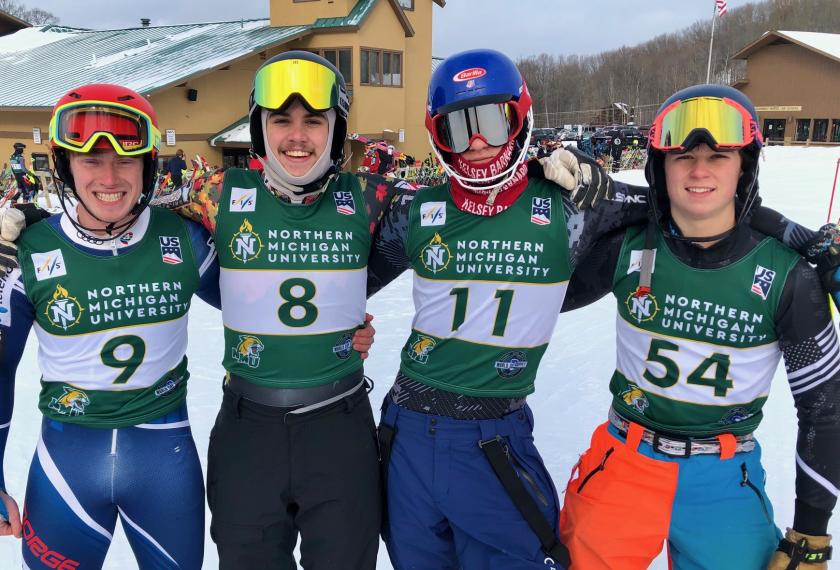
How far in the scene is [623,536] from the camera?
2.35 meters

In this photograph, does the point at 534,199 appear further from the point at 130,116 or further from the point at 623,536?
the point at 130,116

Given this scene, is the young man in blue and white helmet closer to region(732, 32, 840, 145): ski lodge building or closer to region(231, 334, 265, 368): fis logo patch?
region(231, 334, 265, 368): fis logo patch

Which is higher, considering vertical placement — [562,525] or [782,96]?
[782,96]

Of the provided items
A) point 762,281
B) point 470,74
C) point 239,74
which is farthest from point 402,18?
point 762,281

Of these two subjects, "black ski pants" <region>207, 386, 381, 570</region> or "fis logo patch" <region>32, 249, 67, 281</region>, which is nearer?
"fis logo patch" <region>32, 249, 67, 281</region>

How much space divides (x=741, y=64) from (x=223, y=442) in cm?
8354

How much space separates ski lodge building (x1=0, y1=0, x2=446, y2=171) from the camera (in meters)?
Result: 20.5

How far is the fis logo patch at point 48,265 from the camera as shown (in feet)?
7.80

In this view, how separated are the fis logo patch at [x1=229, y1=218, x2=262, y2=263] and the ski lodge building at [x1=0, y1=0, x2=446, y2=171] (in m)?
18.3

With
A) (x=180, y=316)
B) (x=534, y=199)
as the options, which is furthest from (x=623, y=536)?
(x=180, y=316)

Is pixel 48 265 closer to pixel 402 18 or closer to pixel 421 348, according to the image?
pixel 421 348

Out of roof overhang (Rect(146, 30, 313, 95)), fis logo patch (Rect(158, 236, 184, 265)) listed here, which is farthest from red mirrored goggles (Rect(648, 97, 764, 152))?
roof overhang (Rect(146, 30, 313, 95))

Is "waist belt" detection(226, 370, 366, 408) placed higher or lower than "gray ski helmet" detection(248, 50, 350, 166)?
lower

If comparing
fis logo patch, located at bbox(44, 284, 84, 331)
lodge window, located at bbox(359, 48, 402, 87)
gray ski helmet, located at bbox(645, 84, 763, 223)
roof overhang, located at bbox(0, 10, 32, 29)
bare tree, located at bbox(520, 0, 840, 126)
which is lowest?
fis logo patch, located at bbox(44, 284, 84, 331)
